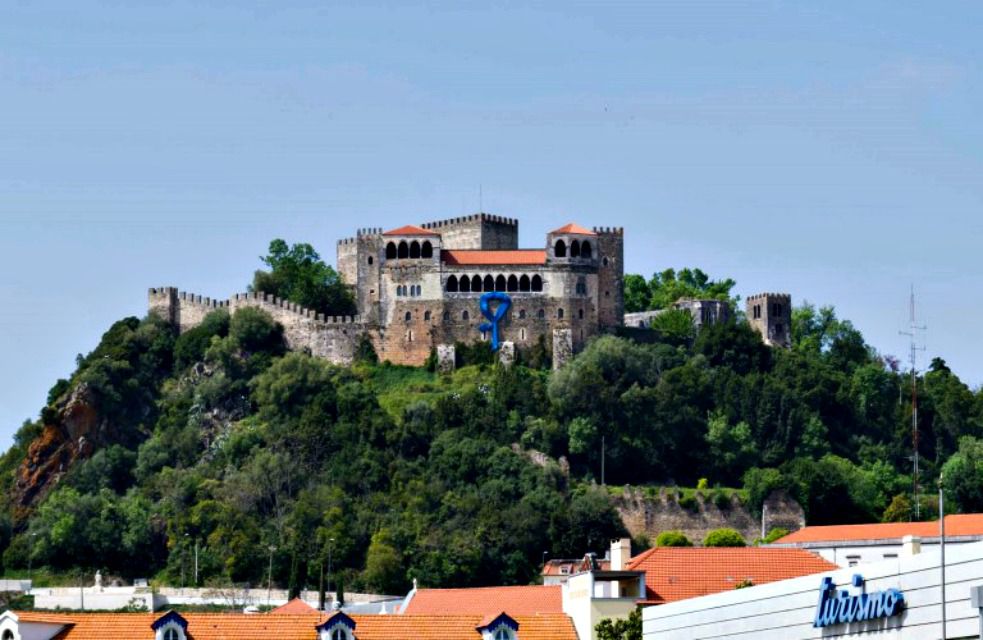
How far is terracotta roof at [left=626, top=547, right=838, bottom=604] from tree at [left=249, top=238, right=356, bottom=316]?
5988cm

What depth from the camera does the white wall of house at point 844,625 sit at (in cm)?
4653

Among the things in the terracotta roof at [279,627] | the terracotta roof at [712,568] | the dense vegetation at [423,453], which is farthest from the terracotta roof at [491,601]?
the dense vegetation at [423,453]

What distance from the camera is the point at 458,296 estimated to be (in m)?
134

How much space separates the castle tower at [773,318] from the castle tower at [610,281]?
9924 millimetres

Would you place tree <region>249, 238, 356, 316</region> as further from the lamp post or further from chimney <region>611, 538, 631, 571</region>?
chimney <region>611, 538, 631, 571</region>

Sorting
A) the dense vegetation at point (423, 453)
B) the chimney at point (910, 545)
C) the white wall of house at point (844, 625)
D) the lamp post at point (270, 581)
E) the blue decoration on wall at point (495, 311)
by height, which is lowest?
the lamp post at point (270, 581)

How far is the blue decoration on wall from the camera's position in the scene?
133875 mm

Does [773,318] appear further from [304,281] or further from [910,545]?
[910,545]

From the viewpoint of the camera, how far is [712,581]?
7519cm

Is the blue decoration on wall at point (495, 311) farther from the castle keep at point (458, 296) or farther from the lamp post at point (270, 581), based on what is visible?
the lamp post at point (270, 581)

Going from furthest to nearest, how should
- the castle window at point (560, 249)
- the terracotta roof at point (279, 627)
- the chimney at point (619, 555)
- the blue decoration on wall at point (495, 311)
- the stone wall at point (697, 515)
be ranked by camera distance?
the castle window at point (560, 249), the blue decoration on wall at point (495, 311), the stone wall at point (697, 515), the chimney at point (619, 555), the terracotta roof at point (279, 627)

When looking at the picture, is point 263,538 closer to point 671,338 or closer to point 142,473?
point 142,473

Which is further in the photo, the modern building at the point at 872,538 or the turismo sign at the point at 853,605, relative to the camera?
the modern building at the point at 872,538

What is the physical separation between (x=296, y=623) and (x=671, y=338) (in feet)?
249
